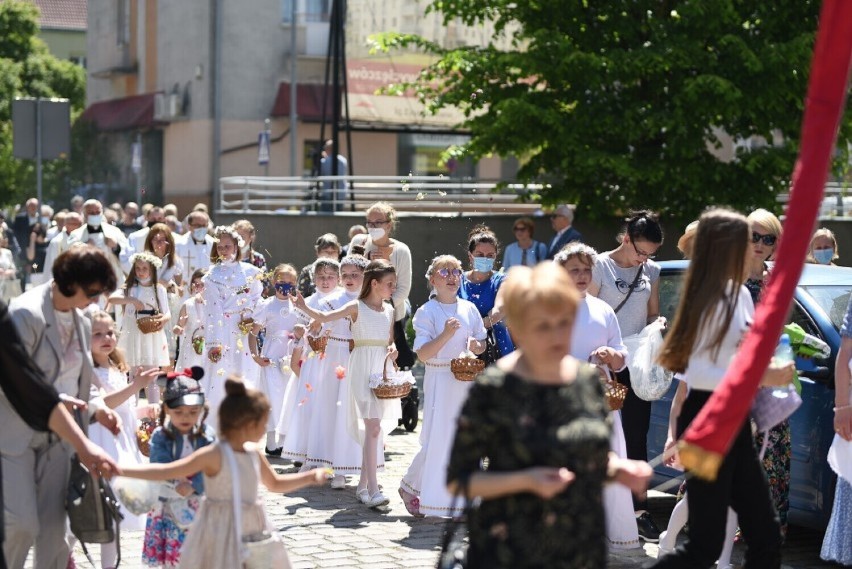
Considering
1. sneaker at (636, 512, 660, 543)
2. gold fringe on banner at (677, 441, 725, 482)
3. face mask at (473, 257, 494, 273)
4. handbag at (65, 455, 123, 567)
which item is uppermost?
gold fringe on banner at (677, 441, 725, 482)

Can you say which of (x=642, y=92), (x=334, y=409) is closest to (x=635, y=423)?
(x=334, y=409)

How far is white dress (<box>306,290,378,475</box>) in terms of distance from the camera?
10992 millimetres

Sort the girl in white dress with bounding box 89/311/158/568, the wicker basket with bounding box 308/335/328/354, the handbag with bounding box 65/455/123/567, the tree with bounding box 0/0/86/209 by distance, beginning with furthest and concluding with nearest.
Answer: the tree with bounding box 0/0/86/209 → the wicker basket with bounding box 308/335/328/354 → the girl in white dress with bounding box 89/311/158/568 → the handbag with bounding box 65/455/123/567

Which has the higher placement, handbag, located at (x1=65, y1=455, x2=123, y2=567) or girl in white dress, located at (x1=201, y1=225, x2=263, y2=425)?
handbag, located at (x1=65, y1=455, x2=123, y2=567)

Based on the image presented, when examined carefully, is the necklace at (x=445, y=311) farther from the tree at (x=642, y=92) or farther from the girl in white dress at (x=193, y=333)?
the tree at (x=642, y=92)

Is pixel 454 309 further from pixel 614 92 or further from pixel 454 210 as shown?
pixel 454 210

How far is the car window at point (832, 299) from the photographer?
8.62 metres

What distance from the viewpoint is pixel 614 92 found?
72.0ft

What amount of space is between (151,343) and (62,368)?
727 cm

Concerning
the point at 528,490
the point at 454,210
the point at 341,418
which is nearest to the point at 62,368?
the point at 528,490

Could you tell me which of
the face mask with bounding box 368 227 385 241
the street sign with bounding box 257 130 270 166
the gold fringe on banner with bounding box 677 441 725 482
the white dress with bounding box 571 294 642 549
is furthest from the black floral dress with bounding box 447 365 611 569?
the street sign with bounding box 257 130 270 166

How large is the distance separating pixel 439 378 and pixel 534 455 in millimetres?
5073

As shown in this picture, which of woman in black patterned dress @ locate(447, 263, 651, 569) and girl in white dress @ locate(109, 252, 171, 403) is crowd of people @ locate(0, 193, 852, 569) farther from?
girl in white dress @ locate(109, 252, 171, 403)

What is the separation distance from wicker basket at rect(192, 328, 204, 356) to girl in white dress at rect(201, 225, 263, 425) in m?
0.04
